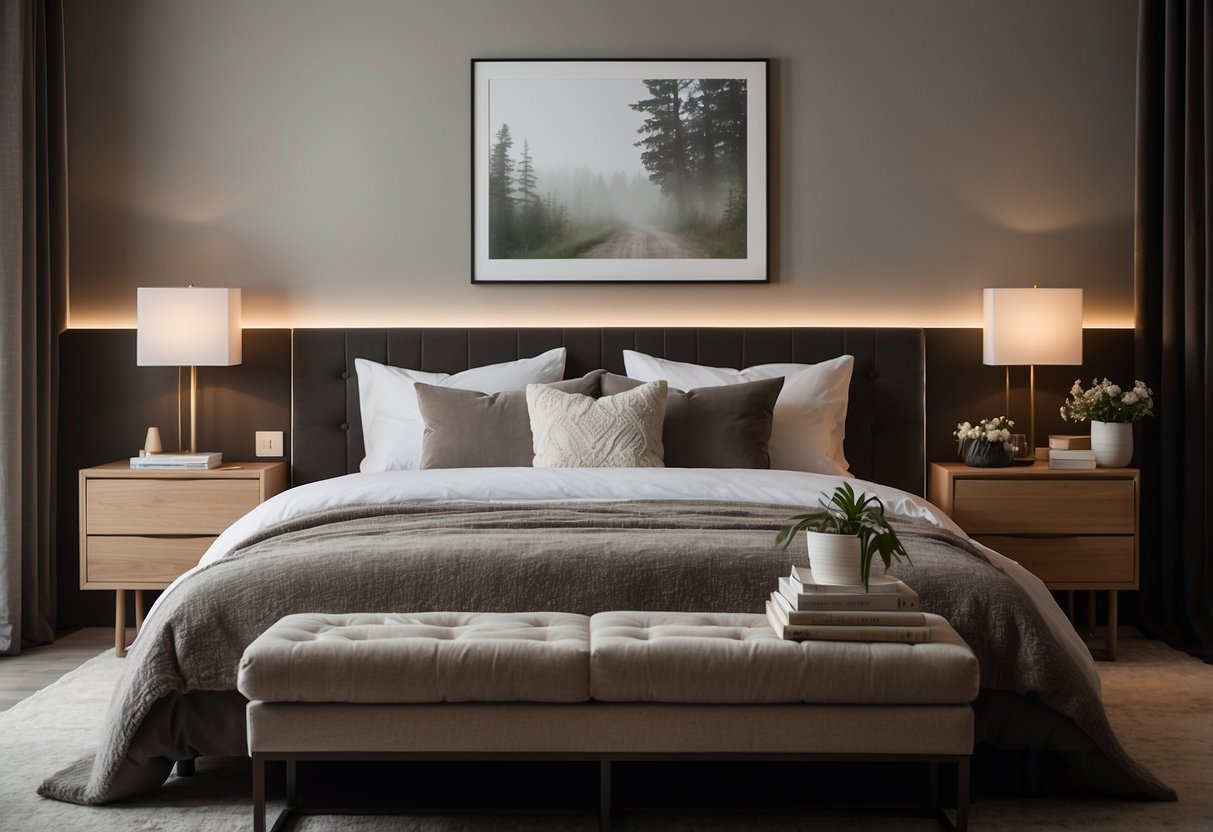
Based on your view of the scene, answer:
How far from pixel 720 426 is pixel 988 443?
1.03m

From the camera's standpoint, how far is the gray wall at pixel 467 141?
4293 millimetres

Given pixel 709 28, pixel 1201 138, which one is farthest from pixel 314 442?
pixel 1201 138

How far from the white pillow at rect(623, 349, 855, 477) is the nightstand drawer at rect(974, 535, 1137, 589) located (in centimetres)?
72

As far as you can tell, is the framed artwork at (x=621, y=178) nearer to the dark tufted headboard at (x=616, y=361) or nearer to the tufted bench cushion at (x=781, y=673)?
the dark tufted headboard at (x=616, y=361)

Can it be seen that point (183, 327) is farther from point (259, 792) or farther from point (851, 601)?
point (851, 601)

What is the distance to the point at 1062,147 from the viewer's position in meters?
4.33

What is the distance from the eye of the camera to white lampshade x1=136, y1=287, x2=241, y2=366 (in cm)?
392

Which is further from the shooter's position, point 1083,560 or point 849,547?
point 1083,560

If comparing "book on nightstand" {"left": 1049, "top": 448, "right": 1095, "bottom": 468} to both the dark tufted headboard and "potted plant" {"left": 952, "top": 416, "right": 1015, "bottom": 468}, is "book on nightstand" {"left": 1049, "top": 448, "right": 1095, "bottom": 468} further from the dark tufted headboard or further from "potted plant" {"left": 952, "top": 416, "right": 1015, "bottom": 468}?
the dark tufted headboard

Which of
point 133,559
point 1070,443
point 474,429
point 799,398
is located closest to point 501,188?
point 474,429

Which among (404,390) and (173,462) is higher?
(404,390)

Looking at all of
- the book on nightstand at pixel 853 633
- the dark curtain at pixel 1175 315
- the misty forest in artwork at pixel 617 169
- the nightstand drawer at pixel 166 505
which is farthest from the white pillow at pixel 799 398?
the book on nightstand at pixel 853 633

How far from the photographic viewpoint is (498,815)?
2262 millimetres

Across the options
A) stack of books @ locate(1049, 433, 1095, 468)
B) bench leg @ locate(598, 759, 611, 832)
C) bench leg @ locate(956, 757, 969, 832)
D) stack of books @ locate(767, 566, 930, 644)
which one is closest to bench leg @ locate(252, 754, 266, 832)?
bench leg @ locate(598, 759, 611, 832)
